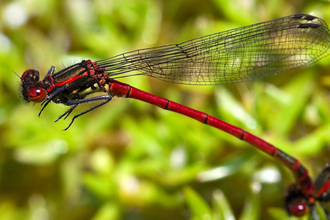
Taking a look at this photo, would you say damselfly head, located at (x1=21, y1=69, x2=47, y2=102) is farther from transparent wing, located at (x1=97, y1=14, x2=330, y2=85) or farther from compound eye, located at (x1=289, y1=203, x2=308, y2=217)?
compound eye, located at (x1=289, y1=203, x2=308, y2=217)

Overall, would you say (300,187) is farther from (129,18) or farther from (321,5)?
(129,18)

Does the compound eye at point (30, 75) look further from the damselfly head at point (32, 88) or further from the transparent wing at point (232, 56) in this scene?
the transparent wing at point (232, 56)

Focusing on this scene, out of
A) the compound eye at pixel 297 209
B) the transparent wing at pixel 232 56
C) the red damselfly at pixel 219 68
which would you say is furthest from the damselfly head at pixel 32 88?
the compound eye at pixel 297 209

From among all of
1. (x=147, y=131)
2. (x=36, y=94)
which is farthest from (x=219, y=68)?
(x=36, y=94)

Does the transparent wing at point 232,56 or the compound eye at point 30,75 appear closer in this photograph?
the compound eye at point 30,75

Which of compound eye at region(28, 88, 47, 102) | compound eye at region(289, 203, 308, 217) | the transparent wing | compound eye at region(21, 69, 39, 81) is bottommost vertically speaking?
compound eye at region(289, 203, 308, 217)

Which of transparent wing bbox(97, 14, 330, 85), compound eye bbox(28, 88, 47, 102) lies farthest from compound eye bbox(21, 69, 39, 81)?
transparent wing bbox(97, 14, 330, 85)
